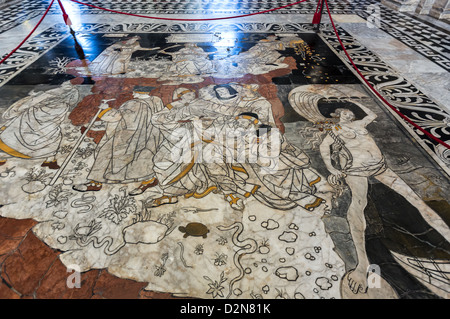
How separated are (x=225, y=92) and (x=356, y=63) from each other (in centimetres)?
266

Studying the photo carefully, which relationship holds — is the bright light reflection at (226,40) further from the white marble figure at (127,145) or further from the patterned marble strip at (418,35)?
the patterned marble strip at (418,35)

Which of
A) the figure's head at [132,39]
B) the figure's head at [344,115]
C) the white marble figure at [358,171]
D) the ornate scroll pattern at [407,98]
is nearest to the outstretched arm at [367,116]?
the white marble figure at [358,171]

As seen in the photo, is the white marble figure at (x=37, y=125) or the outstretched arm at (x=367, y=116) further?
the outstretched arm at (x=367, y=116)

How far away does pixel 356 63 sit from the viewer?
451cm

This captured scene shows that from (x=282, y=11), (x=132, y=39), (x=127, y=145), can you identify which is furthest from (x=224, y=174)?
(x=282, y=11)

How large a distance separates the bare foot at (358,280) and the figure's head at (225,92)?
2710 millimetres

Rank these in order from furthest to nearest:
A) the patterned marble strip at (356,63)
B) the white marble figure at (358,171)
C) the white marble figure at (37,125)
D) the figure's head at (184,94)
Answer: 1. the figure's head at (184,94)
2. the patterned marble strip at (356,63)
3. the white marble figure at (37,125)
4. the white marble figure at (358,171)

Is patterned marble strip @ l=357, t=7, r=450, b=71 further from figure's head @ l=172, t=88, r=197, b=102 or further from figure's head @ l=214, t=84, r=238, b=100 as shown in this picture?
figure's head @ l=172, t=88, r=197, b=102

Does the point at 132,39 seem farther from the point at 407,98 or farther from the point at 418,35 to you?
the point at 418,35

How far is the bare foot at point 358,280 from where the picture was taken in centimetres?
180

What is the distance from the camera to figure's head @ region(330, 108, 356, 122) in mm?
3260

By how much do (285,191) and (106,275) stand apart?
5.72ft

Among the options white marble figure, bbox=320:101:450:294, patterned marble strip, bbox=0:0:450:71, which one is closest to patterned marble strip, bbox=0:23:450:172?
white marble figure, bbox=320:101:450:294
